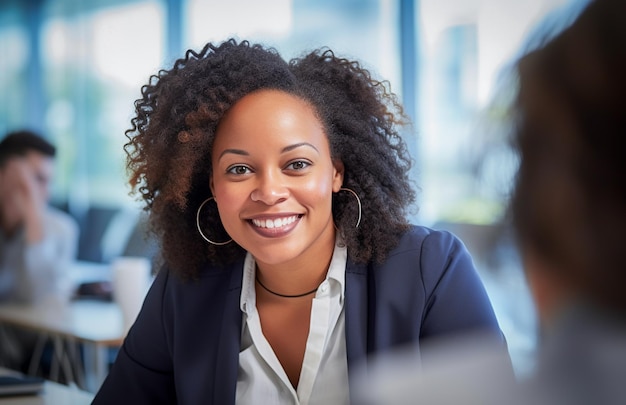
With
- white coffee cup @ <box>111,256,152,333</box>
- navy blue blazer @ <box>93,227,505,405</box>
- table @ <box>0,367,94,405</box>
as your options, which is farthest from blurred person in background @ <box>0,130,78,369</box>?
navy blue blazer @ <box>93,227,505,405</box>

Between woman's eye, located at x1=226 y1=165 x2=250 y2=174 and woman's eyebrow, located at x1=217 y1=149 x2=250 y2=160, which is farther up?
woman's eyebrow, located at x1=217 y1=149 x2=250 y2=160

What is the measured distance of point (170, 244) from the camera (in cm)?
217

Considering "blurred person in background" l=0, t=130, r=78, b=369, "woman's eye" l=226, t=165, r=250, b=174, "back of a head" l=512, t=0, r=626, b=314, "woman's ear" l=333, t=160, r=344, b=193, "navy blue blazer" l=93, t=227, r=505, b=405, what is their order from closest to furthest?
1. "back of a head" l=512, t=0, r=626, b=314
2. "navy blue blazer" l=93, t=227, r=505, b=405
3. "woman's eye" l=226, t=165, r=250, b=174
4. "woman's ear" l=333, t=160, r=344, b=193
5. "blurred person in background" l=0, t=130, r=78, b=369

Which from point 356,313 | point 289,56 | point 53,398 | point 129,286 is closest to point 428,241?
point 356,313

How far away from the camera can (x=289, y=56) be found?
2258 millimetres

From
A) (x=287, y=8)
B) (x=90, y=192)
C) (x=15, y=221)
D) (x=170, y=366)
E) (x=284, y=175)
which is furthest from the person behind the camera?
(x=90, y=192)

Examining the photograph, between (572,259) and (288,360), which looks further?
(288,360)

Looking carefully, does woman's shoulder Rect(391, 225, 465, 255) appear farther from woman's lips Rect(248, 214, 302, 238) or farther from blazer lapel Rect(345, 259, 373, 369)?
woman's lips Rect(248, 214, 302, 238)

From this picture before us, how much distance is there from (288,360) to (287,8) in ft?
15.4

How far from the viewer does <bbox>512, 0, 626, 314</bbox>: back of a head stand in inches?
27.9

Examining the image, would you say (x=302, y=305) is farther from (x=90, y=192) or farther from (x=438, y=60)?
(x=90, y=192)

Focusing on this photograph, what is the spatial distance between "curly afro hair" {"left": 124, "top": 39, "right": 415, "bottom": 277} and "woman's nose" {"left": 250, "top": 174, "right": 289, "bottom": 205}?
19 centimetres

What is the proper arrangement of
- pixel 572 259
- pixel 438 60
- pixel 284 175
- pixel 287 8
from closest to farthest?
1. pixel 572 259
2. pixel 284 175
3. pixel 438 60
4. pixel 287 8

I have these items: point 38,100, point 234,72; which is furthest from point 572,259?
point 38,100
